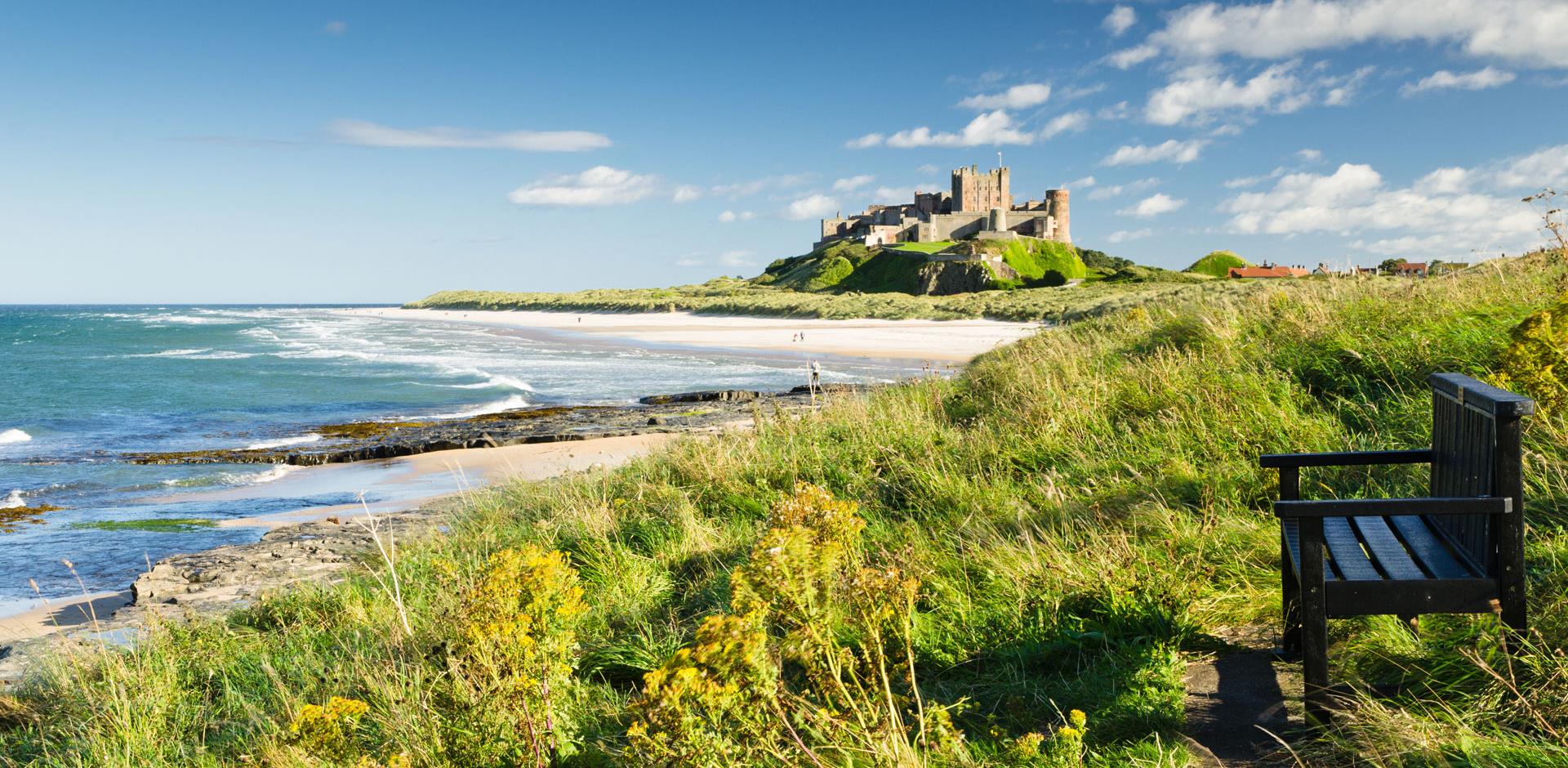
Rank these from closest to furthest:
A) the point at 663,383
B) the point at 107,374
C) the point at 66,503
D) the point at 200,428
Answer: the point at 66,503
the point at 200,428
the point at 663,383
the point at 107,374

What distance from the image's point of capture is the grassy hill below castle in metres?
56.6

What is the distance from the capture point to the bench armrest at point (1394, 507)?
2869mm

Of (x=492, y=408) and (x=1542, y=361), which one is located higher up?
(x=1542, y=361)

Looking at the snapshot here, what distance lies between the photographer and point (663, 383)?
28.4 meters

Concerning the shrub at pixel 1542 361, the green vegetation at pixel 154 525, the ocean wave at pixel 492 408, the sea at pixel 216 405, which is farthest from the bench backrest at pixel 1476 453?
the ocean wave at pixel 492 408

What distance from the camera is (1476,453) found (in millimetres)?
3158

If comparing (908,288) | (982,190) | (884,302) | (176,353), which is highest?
(982,190)

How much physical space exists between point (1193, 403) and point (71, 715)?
699cm

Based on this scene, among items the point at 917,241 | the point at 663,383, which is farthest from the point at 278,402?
the point at 917,241

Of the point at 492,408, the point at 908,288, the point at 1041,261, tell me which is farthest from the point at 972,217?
the point at 492,408

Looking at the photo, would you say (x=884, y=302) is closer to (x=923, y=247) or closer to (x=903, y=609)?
(x=923, y=247)

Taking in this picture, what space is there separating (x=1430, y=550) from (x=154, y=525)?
13.6 m

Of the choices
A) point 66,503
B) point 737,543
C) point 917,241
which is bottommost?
point 66,503

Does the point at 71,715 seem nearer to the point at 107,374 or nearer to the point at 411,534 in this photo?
the point at 411,534
